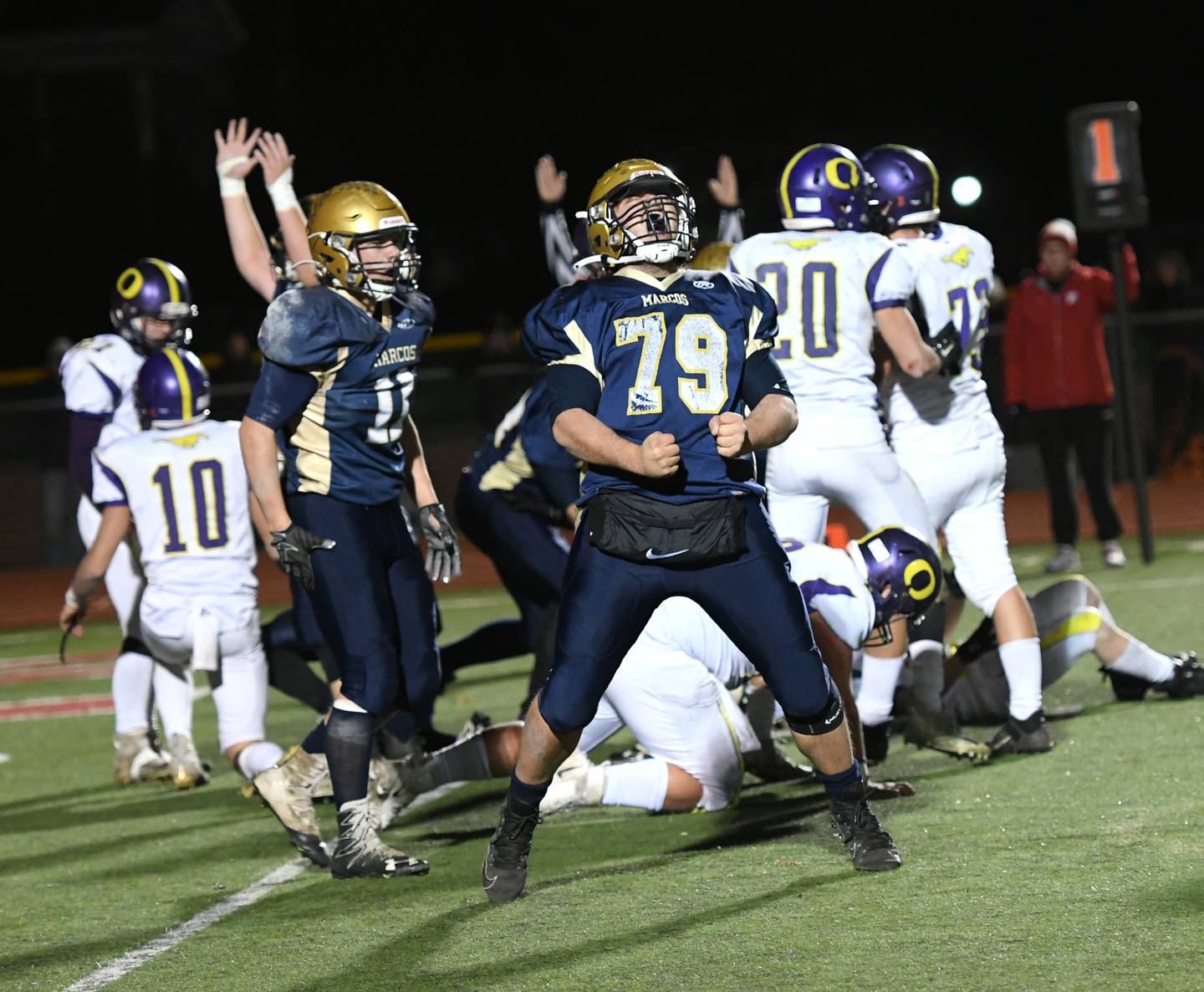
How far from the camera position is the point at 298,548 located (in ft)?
16.9

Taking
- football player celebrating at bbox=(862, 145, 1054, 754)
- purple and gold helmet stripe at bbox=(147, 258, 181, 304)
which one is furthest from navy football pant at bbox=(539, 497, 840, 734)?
purple and gold helmet stripe at bbox=(147, 258, 181, 304)

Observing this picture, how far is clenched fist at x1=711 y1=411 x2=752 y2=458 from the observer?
14.4 ft

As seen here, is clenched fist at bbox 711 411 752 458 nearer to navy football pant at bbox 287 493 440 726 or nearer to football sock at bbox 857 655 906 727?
navy football pant at bbox 287 493 440 726

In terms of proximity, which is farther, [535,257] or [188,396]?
[535,257]

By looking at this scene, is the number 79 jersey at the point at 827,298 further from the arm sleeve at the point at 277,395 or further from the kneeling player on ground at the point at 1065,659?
the arm sleeve at the point at 277,395

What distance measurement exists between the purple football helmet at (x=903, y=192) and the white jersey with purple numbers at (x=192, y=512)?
8.01 ft

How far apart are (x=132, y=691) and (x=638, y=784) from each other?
2.47 m

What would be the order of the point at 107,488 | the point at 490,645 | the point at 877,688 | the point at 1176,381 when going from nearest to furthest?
1. the point at 877,688
2. the point at 107,488
3. the point at 490,645
4. the point at 1176,381

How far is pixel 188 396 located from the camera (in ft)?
21.9

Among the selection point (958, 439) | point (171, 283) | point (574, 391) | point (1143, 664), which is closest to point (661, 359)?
point (574, 391)

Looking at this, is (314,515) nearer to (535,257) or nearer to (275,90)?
(535,257)

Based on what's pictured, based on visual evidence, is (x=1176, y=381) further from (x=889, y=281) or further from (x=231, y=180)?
(x=231, y=180)

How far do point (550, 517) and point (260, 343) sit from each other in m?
2.28

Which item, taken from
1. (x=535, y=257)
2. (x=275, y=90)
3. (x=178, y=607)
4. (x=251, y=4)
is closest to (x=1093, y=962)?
(x=178, y=607)
